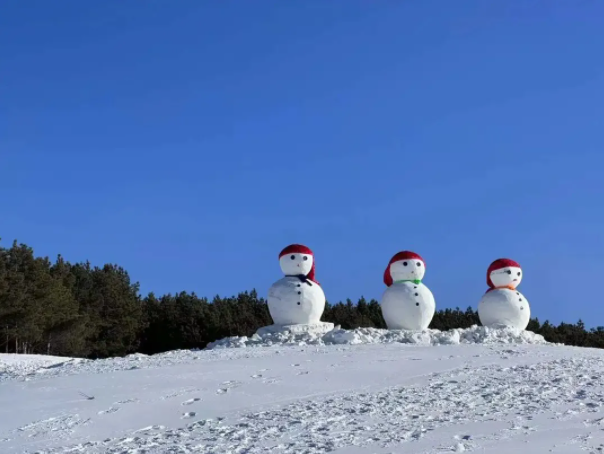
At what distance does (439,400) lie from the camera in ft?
31.6

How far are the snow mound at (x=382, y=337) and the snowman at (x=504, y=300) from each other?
0.42 meters

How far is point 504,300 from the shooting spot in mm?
18078

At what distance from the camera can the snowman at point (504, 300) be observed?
18.1m

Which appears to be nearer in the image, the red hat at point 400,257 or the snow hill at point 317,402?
the snow hill at point 317,402

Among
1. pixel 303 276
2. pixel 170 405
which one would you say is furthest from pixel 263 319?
pixel 170 405

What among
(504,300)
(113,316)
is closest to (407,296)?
(504,300)

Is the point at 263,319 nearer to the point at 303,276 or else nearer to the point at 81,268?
the point at 81,268

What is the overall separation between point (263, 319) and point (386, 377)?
23.4m

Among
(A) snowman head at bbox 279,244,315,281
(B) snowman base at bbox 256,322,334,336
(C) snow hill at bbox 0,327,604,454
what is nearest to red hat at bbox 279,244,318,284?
(A) snowman head at bbox 279,244,315,281

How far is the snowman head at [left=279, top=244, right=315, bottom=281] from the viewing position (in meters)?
17.8

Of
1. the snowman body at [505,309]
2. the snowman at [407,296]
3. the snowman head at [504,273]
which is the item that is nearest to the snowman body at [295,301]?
the snowman at [407,296]

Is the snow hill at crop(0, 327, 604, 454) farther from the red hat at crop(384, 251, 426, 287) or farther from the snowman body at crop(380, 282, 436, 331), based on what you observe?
the red hat at crop(384, 251, 426, 287)

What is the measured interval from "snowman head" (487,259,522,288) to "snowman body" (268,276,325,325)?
423cm

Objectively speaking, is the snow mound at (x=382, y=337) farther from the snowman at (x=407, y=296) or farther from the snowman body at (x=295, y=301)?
the snowman at (x=407, y=296)
